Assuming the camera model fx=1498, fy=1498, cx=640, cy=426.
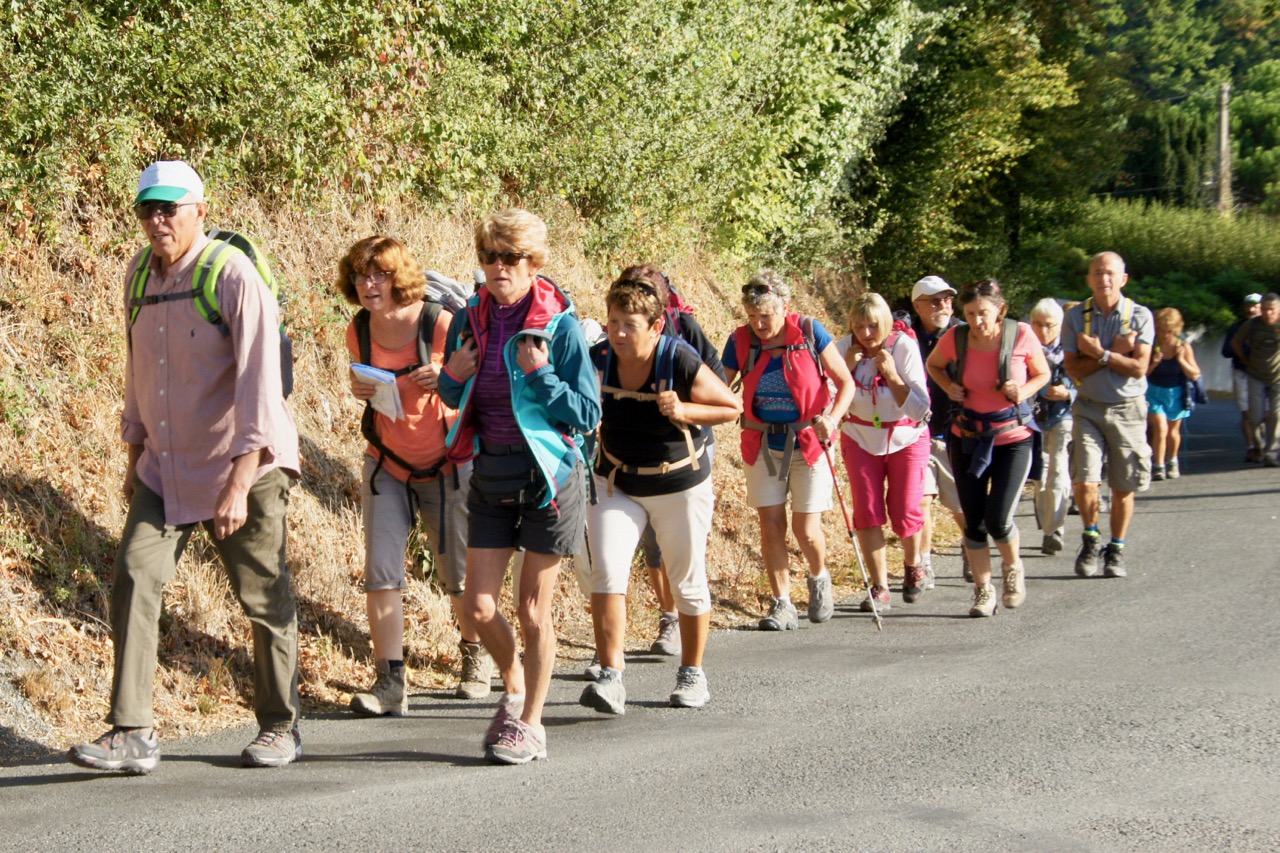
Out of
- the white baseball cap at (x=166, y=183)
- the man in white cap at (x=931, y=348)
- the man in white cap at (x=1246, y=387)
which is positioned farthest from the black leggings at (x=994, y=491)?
the man in white cap at (x=1246, y=387)

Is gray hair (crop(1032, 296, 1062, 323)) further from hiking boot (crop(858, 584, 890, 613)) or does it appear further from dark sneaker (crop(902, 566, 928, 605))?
hiking boot (crop(858, 584, 890, 613))

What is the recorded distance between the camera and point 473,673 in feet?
24.0

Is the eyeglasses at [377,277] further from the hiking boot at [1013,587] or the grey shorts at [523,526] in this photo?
the hiking boot at [1013,587]

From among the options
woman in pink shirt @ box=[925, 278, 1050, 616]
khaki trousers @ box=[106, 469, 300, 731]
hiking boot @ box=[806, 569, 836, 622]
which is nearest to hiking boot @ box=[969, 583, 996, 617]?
woman in pink shirt @ box=[925, 278, 1050, 616]

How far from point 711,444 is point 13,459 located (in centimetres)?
343

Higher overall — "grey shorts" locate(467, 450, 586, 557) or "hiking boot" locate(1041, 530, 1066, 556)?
"grey shorts" locate(467, 450, 586, 557)

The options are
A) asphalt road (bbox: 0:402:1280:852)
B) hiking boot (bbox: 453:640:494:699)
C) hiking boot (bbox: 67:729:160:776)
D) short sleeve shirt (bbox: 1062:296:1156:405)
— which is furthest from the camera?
short sleeve shirt (bbox: 1062:296:1156:405)

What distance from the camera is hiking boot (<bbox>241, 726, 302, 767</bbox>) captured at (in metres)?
5.76

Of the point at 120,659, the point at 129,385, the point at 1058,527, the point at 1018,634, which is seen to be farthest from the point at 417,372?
the point at 1058,527

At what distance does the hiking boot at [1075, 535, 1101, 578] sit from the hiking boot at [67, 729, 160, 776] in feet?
23.9

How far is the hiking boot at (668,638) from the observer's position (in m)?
8.34

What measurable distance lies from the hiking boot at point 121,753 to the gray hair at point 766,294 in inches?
177

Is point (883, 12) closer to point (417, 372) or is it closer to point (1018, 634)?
point (1018, 634)

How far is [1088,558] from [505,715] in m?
6.19
